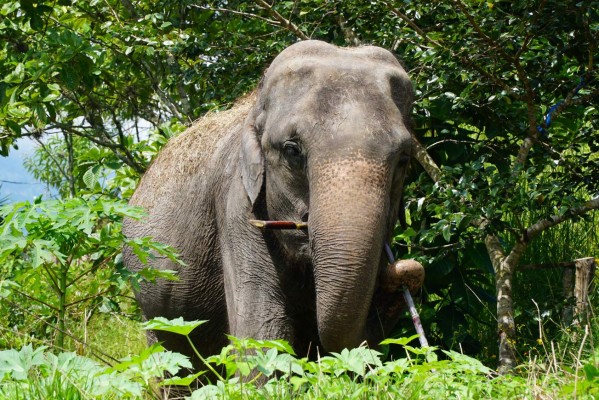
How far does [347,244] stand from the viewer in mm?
4508

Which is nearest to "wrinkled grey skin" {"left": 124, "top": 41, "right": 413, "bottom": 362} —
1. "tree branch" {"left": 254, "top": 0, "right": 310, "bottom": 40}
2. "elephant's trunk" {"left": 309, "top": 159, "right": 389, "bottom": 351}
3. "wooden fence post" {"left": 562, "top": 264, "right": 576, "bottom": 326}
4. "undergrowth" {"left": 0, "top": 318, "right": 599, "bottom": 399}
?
"elephant's trunk" {"left": 309, "top": 159, "right": 389, "bottom": 351}

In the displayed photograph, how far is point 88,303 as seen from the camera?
819cm

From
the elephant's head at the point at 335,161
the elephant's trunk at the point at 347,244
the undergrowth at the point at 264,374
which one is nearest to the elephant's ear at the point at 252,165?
the elephant's head at the point at 335,161

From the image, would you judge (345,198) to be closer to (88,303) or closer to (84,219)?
(84,219)

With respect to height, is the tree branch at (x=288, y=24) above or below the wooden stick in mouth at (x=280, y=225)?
above

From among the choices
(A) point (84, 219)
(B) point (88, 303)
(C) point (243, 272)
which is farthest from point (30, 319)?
(A) point (84, 219)

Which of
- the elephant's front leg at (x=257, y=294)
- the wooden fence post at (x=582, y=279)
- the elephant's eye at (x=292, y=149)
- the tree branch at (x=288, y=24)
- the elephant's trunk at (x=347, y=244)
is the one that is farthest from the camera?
the tree branch at (x=288, y=24)

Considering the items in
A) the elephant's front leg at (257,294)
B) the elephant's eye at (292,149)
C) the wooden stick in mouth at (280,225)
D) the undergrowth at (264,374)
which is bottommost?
the undergrowth at (264,374)

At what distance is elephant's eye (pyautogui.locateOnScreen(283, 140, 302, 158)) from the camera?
498 cm

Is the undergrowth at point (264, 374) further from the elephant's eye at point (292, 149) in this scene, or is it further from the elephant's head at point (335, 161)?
the elephant's eye at point (292, 149)

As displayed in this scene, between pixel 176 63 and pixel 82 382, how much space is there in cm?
506

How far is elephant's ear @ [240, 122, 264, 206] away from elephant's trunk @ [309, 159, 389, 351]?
55 cm

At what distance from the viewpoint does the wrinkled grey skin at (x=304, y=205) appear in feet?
15.0

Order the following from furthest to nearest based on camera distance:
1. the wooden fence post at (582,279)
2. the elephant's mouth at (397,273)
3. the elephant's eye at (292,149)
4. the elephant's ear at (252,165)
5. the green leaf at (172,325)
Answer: the wooden fence post at (582,279), the elephant's ear at (252,165), the elephant's eye at (292,149), the elephant's mouth at (397,273), the green leaf at (172,325)
